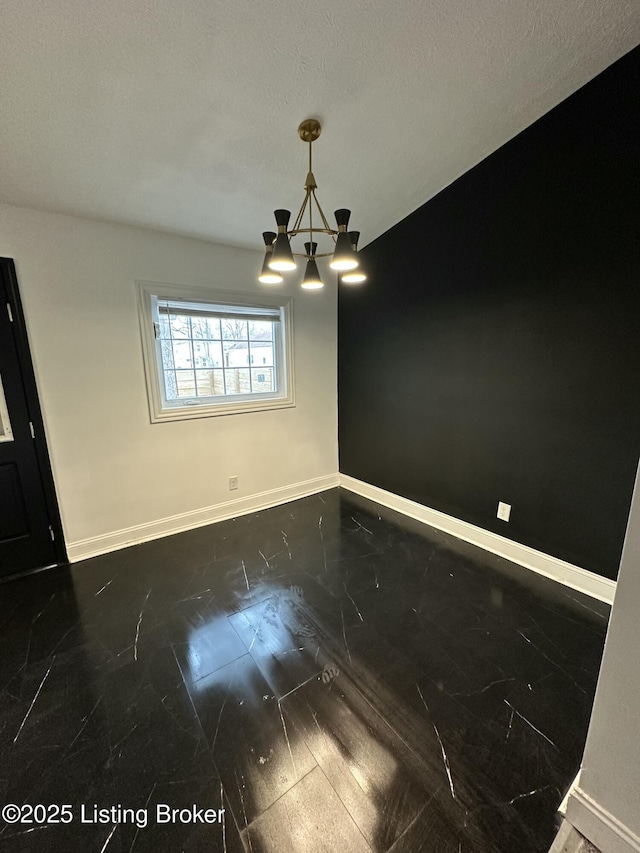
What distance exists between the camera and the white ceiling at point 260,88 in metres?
1.25

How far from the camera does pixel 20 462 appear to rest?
2193 mm

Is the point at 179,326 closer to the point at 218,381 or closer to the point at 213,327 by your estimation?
the point at 213,327

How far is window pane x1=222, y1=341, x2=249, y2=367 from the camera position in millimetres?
2943

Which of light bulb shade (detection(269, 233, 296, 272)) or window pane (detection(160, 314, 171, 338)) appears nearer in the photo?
light bulb shade (detection(269, 233, 296, 272))

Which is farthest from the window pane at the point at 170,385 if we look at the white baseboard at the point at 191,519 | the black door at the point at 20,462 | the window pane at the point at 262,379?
the white baseboard at the point at 191,519

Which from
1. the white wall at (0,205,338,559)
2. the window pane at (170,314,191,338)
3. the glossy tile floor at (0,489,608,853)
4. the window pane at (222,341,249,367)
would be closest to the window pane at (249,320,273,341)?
the window pane at (222,341,249,367)

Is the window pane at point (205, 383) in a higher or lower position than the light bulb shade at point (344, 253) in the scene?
lower

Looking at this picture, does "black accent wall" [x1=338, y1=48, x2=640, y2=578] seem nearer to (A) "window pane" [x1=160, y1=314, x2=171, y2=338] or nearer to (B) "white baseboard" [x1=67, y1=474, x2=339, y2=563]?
(B) "white baseboard" [x1=67, y1=474, x2=339, y2=563]

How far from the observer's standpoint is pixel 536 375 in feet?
7.08

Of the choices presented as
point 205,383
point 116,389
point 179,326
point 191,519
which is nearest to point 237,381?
point 205,383

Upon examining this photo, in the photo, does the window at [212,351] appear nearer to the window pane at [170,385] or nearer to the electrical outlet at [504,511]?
the window pane at [170,385]

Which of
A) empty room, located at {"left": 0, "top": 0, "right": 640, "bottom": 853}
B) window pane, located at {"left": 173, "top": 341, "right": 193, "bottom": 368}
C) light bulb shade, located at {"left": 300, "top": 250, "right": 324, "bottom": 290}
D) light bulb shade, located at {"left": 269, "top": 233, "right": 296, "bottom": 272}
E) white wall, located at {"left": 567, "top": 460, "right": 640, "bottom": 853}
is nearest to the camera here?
white wall, located at {"left": 567, "top": 460, "right": 640, "bottom": 853}

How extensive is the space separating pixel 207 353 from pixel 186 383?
0.31 m

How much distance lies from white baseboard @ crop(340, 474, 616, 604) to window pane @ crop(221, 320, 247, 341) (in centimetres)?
191
